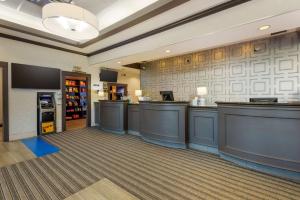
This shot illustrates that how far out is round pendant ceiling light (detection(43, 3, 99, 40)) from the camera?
7.22ft

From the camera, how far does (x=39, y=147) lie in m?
4.37

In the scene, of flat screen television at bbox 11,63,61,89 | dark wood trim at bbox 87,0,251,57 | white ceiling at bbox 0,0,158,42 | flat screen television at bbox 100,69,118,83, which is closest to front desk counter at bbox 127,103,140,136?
dark wood trim at bbox 87,0,251,57

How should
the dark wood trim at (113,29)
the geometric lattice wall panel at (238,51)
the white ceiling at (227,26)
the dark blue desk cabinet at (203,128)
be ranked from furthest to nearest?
1. the geometric lattice wall panel at (238,51)
2. the dark blue desk cabinet at (203,128)
3. the dark wood trim at (113,29)
4. the white ceiling at (227,26)

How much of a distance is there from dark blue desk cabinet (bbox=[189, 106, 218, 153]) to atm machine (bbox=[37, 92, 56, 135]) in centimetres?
516

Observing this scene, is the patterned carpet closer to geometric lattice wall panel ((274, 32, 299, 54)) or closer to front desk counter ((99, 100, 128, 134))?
front desk counter ((99, 100, 128, 134))

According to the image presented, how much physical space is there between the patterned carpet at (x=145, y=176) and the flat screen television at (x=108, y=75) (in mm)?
4463

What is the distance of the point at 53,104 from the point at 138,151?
13.6ft

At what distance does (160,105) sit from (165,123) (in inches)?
20.4

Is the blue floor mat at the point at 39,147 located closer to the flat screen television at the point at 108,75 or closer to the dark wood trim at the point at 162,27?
the dark wood trim at the point at 162,27

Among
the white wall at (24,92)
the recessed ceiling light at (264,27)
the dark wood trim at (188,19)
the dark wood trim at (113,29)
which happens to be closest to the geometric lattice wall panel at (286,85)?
the recessed ceiling light at (264,27)

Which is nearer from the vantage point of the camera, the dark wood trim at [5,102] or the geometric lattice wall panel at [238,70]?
the dark wood trim at [5,102]

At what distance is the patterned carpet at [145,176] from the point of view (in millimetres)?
2234

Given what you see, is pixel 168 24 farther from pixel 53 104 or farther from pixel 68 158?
pixel 53 104

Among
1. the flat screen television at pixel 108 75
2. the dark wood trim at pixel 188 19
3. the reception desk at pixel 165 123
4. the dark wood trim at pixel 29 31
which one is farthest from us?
the flat screen television at pixel 108 75
